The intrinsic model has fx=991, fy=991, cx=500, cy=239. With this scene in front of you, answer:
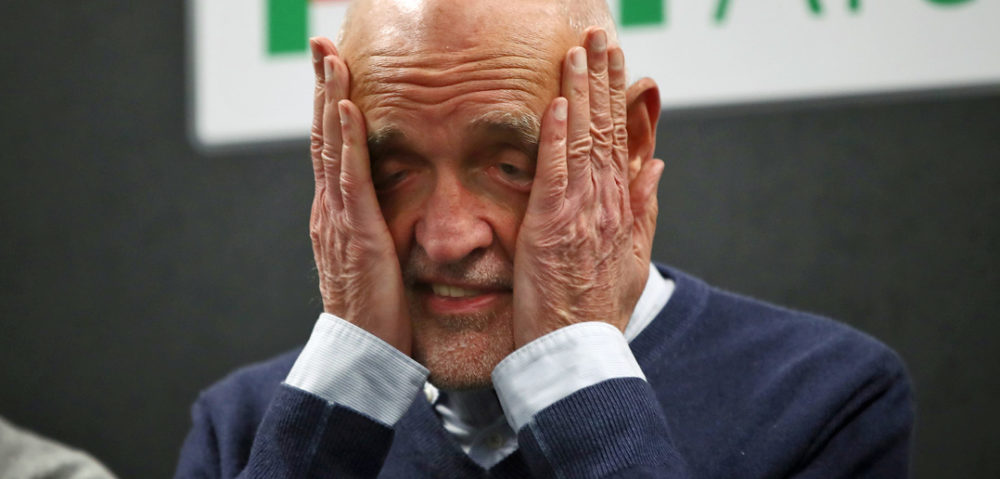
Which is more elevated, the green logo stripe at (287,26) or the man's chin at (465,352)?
the green logo stripe at (287,26)

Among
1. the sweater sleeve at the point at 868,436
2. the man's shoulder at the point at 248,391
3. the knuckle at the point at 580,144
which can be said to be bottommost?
the man's shoulder at the point at 248,391

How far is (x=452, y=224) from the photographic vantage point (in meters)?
1.18

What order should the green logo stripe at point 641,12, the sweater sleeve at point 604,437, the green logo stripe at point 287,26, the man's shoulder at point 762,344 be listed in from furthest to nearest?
the green logo stripe at point 287,26
the green logo stripe at point 641,12
the man's shoulder at point 762,344
the sweater sleeve at point 604,437

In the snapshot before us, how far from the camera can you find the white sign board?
1.75 meters

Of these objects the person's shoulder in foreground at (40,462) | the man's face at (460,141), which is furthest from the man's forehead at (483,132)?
the person's shoulder in foreground at (40,462)

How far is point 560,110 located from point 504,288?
239 mm

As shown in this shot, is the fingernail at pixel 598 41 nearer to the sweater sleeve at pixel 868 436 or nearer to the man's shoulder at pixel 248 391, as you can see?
the sweater sleeve at pixel 868 436

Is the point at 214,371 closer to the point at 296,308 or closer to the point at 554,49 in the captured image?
the point at 296,308

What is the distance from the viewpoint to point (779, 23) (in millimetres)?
1830

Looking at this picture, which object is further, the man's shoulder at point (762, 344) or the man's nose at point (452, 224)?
the man's shoulder at point (762, 344)

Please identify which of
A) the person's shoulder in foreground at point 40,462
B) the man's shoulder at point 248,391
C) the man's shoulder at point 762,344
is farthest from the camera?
the person's shoulder in foreground at point 40,462

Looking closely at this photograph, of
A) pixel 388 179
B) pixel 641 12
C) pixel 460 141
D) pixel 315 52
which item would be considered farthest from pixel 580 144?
pixel 641 12

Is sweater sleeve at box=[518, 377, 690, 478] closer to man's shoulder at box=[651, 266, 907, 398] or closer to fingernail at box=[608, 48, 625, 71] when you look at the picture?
man's shoulder at box=[651, 266, 907, 398]

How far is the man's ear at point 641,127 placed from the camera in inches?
53.4
